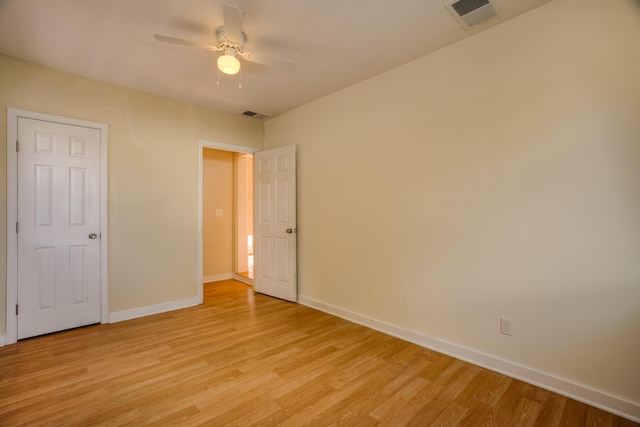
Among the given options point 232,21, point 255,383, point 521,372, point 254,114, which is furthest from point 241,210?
point 521,372

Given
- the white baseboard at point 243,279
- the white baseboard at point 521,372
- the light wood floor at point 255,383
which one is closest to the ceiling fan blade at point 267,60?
the light wood floor at point 255,383

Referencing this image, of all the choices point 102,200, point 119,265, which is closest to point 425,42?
point 102,200

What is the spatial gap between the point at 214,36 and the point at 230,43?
0.29 metres

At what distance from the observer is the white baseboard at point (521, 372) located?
186 centimetres

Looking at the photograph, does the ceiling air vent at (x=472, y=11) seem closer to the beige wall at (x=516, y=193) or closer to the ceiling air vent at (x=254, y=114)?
the beige wall at (x=516, y=193)

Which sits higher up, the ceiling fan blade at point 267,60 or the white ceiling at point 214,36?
the white ceiling at point 214,36

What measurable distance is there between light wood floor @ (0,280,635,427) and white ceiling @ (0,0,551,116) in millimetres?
2753

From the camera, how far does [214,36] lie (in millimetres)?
2436

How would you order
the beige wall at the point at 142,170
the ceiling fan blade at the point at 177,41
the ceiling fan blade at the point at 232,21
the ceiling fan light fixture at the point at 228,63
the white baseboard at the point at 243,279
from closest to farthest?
the ceiling fan blade at the point at 232,21 → the ceiling fan blade at the point at 177,41 → the ceiling fan light fixture at the point at 228,63 → the beige wall at the point at 142,170 → the white baseboard at the point at 243,279

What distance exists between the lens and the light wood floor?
1816 mm

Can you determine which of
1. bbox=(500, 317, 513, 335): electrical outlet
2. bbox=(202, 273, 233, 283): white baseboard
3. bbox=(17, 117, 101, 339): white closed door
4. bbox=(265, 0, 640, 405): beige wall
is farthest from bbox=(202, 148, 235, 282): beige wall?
bbox=(500, 317, 513, 335): electrical outlet

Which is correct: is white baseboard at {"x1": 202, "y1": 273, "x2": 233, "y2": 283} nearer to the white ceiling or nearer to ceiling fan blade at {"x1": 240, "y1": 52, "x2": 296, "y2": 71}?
the white ceiling

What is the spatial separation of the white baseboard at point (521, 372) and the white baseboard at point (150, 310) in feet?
7.74

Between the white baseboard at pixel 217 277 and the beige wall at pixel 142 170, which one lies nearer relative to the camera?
the beige wall at pixel 142 170
